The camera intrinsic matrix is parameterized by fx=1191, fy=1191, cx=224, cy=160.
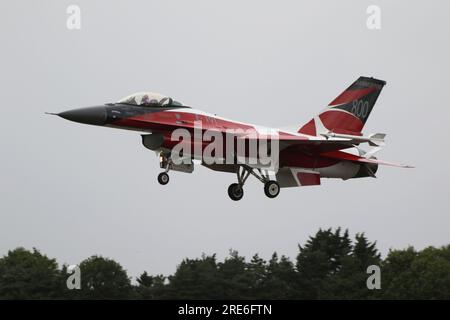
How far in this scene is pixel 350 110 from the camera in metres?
40.4

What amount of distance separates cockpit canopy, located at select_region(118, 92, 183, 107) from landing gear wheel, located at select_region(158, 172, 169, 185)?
2132mm

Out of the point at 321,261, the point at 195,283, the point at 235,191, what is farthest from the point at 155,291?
the point at 235,191

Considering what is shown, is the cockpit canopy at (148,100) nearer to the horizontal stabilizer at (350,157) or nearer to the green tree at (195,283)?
the horizontal stabilizer at (350,157)

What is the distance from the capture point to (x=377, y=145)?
3900cm

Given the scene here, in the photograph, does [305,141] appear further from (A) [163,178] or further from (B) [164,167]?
(A) [163,178]

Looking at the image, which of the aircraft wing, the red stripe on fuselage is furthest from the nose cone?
the red stripe on fuselage

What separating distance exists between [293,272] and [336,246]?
7255mm

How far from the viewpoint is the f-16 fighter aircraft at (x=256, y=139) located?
36.4 m

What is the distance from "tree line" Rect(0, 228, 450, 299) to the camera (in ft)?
180

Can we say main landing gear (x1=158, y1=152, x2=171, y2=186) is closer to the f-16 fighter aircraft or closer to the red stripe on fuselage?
the f-16 fighter aircraft

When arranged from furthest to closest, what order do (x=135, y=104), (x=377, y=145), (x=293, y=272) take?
(x=293, y=272), (x=377, y=145), (x=135, y=104)
